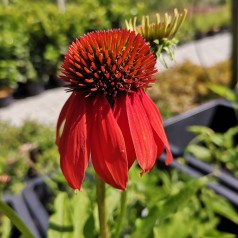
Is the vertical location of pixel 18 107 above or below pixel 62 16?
below

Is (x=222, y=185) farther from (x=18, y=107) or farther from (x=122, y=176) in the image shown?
(x=18, y=107)

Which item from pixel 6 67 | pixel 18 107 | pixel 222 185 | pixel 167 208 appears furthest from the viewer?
pixel 18 107

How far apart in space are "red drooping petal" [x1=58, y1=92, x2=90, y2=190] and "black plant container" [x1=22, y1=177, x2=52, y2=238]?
1.97ft

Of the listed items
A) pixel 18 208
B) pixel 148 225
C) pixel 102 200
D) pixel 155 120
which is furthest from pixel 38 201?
pixel 155 120

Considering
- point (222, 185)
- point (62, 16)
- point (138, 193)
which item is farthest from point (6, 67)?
point (62, 16)

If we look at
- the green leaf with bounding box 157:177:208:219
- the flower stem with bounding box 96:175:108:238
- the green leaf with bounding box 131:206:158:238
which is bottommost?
the green leaf with bounding box 131:206:158:238

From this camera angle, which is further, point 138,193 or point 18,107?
point 18,107

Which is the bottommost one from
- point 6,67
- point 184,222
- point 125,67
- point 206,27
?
point 206,27

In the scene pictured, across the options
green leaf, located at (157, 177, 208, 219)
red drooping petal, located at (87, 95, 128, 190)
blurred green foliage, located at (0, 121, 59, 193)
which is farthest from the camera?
blurred green foliage, located at (0, 121, 59, 193)

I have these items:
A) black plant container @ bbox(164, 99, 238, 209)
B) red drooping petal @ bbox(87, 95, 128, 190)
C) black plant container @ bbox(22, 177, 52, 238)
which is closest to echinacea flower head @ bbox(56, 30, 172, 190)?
red drooping petal @ bbox(87, 95, 128, 190)

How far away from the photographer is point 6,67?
4.90ft

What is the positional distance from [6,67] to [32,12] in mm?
2311

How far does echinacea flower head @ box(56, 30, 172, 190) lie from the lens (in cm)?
37

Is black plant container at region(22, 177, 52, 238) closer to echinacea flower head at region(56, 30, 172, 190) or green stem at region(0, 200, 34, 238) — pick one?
green stem at region(0, 200, 34, 238)
